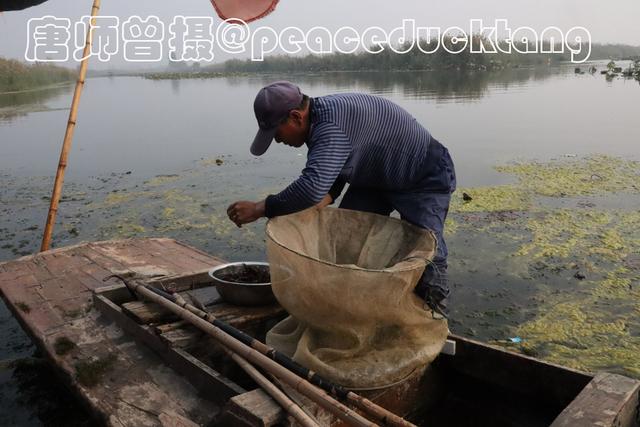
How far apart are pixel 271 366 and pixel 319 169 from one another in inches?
35.6

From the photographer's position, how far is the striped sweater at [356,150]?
8.32 feet

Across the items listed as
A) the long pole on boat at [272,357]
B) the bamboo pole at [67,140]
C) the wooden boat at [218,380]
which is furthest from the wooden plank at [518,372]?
the bamboo pole at [67,140]

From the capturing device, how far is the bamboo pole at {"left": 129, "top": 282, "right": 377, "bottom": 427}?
197 centimetres

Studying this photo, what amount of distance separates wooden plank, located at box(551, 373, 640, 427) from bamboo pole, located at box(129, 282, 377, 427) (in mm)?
767

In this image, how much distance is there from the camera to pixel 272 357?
2.40 metres

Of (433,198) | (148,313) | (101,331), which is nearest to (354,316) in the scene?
(433,198)

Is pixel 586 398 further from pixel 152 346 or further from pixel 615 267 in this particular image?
pixel 615 267

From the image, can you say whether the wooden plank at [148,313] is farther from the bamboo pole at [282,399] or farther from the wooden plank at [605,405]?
the wooden plank at [605,405]

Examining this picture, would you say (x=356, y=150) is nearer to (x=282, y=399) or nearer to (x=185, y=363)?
(x=282, y=399)

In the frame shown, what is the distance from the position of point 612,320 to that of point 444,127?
11226 millimetres

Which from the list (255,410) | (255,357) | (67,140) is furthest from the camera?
(67,140)

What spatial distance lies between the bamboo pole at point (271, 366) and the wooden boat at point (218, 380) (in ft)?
0.32

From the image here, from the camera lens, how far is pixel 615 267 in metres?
5.34

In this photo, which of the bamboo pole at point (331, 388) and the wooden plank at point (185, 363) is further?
the wooden plank at point (185, 363)
